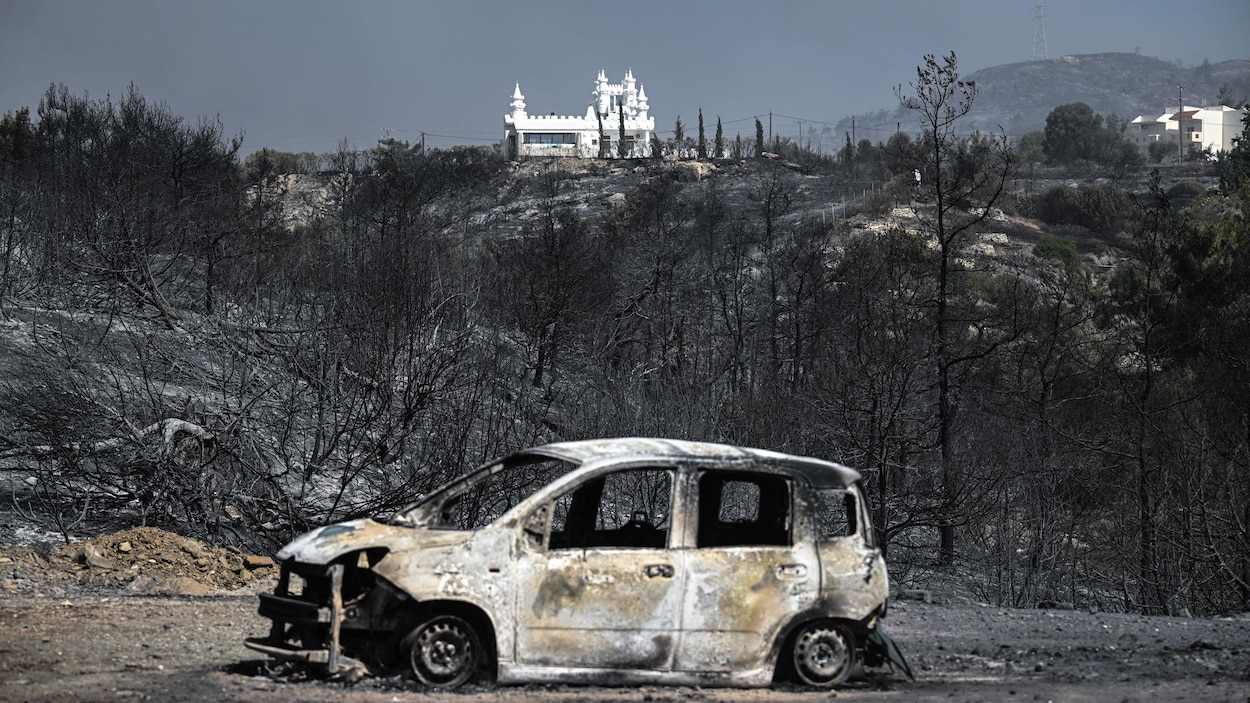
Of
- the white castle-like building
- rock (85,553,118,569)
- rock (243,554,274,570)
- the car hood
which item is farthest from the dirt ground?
the white castle-like building

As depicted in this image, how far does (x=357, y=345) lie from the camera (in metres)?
22.7

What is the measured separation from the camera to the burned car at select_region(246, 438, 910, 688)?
26.3ft

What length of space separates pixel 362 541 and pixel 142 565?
626 centimetres

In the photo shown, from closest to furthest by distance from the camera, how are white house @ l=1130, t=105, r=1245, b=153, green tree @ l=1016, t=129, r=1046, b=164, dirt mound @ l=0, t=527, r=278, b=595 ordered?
dirt mound @ l=0, t=527, r=278, b=595, green tree @ l=1016, t=129, r=1046, b=164, white house @ l=1130, t=105, r=1245, b=153

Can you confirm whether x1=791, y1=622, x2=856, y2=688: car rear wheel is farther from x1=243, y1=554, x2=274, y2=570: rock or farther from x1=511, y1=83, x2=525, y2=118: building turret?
x1=511, y1=83, x2=525, y2=118: building turret

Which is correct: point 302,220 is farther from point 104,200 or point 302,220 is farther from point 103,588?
point 103,588

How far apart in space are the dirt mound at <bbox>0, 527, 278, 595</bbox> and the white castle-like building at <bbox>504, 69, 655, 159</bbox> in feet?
358

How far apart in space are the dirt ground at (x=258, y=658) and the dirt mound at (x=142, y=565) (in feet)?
0.06

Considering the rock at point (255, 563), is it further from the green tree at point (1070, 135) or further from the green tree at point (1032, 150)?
the green tree at point (1070, 135)

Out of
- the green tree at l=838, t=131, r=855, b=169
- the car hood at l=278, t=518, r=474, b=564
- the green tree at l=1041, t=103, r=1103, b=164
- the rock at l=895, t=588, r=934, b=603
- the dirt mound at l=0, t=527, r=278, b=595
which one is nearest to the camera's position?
the car hood at l=278, t=518, r=474, b=564

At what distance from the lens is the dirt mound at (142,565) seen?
493 inches

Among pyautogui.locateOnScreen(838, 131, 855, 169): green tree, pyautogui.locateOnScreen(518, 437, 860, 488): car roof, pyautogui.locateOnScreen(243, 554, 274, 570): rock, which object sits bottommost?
pyautogui.locateOnScreen(243, 554, 274, 570): rock

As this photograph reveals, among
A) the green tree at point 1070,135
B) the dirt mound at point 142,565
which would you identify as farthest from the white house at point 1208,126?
the dirt mound at point 142,565

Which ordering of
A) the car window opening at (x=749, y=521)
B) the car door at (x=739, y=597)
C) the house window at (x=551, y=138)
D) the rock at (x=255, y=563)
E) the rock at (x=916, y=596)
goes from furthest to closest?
the house window at (x=551, y=138), the rock at (x=255, y=563), the rock at (x=916, y=596), the car window opening at (x=749, y=521), the car door at (x=739, y=597)
